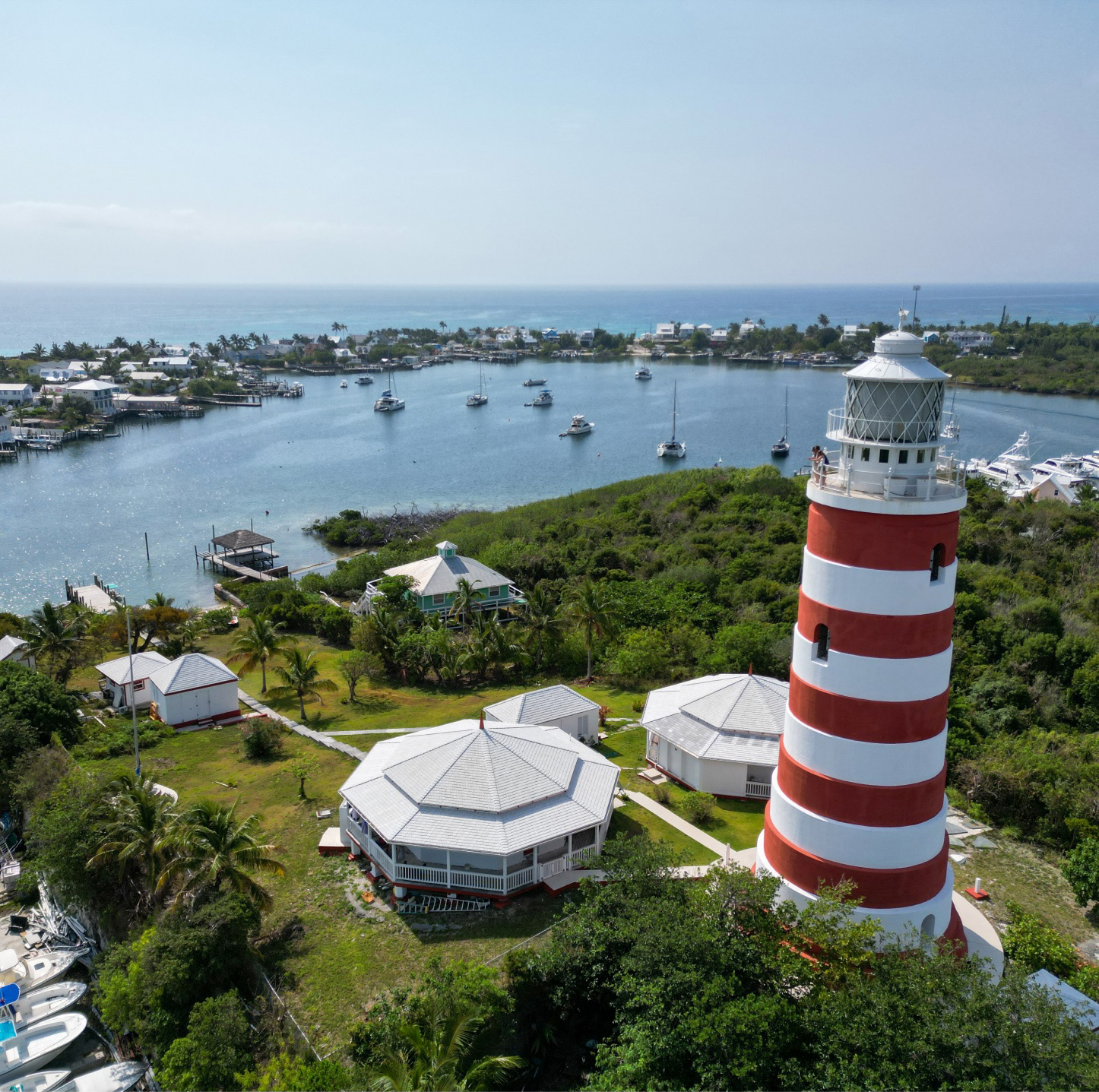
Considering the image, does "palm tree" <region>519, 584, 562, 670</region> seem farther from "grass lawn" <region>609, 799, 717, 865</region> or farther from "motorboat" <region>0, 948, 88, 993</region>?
"motorboat" <region>0, 948, 88, 993</region>

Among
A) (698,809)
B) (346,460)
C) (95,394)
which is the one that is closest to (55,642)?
(698,809)

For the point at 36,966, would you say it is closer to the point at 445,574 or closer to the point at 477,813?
the point at 477,813

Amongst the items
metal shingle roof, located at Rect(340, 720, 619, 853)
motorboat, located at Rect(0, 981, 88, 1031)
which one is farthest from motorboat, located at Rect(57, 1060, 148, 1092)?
metal shingle roof, located at Rect(340, 720, 619, 853)

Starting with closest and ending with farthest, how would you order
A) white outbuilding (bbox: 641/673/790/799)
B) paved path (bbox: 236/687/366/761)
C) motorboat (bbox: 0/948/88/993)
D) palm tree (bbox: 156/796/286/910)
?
palm tree (bbox: 156/796/286/910)
motorboat (bbox: 0/948/88/993)
white outbuilding (bbox: 641/673/790/799)
paved path (bbox: 236/687/366/761)

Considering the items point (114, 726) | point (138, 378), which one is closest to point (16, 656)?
point (114, 726)

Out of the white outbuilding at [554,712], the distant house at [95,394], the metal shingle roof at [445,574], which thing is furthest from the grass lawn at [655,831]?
the distant house at [95,394]

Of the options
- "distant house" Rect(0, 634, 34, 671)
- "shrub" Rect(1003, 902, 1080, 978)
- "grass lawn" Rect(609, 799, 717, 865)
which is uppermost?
"shrub" Rect(1003, 902, 1080, 978)

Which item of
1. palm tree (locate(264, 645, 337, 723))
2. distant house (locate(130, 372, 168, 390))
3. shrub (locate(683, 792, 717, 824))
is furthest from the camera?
distant house (locate(130, 372, 168, 390))

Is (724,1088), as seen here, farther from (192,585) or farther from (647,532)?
(192,585)
